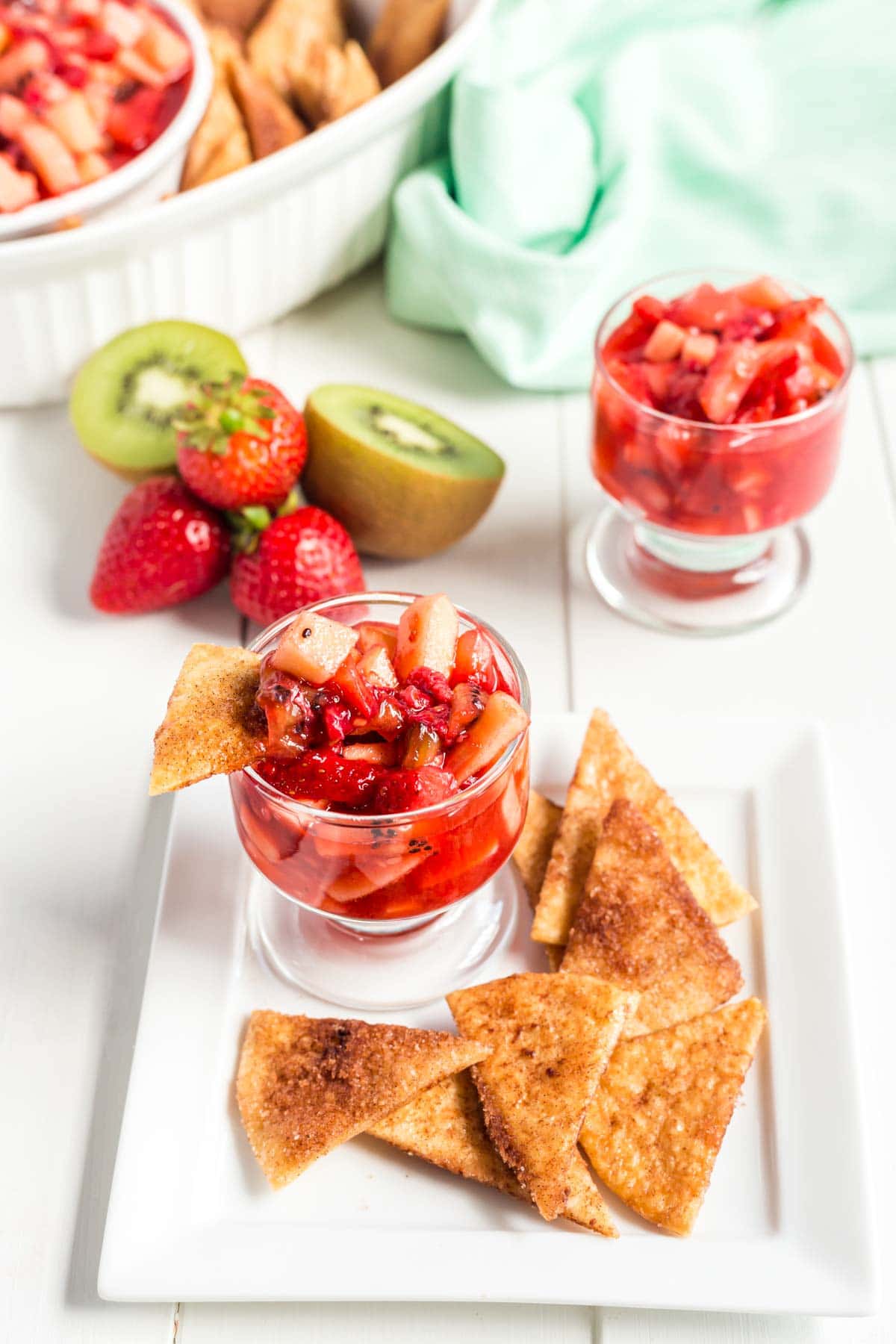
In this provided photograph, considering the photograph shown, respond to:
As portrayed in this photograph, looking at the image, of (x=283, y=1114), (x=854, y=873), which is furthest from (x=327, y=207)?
Result: (x=283, y=1114)

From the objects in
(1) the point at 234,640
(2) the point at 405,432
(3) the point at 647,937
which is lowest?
(1) the point at 234,640

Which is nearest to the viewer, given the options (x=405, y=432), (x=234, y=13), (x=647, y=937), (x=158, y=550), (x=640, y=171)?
Answer: (x=647, y=937)

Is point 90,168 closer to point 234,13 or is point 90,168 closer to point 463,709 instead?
point 234,13

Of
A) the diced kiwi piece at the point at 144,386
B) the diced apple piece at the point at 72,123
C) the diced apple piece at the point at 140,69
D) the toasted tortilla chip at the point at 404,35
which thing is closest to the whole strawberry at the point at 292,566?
the diced kiwi piece at the point at 144,386

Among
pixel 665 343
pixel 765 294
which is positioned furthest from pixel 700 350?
pixel 765 294

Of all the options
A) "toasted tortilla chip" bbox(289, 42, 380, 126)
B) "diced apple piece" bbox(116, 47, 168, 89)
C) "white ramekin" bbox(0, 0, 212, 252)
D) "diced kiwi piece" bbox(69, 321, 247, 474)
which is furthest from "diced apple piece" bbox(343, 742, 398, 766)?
"diced apple piece" bbox(116, 47, 168, 89)

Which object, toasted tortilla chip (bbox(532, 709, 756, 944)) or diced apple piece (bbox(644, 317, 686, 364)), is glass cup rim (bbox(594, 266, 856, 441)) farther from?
toasted tortilla chip (bbox(532, 709, 756, 944))

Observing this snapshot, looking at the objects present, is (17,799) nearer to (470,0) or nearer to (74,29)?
(74,29)

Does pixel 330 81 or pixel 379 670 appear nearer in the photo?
pixel 379 670
